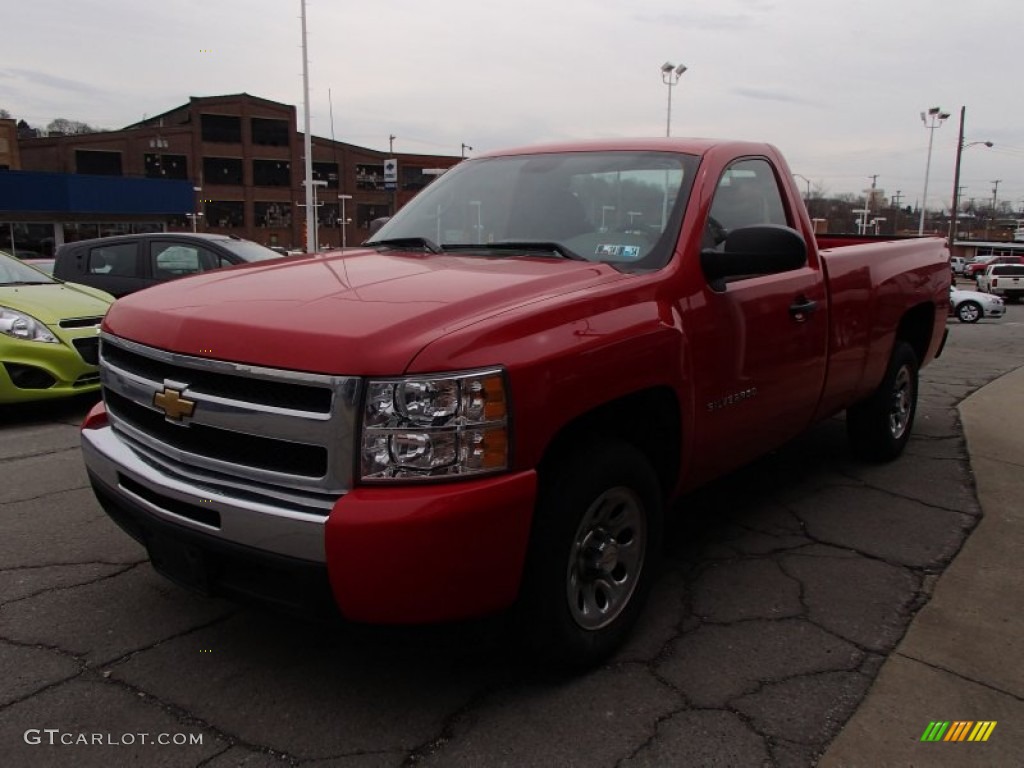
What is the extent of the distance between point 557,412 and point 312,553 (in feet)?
2.62

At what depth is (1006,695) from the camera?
2693 millimetres

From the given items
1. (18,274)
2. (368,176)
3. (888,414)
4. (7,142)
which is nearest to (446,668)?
(888,414)

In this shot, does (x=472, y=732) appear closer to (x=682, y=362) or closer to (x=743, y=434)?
(x=682, y=362)

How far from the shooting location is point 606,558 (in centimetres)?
272

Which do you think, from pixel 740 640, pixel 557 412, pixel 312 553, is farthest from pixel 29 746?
pixel 740 640

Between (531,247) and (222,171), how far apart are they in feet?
266

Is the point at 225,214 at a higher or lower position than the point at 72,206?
higher

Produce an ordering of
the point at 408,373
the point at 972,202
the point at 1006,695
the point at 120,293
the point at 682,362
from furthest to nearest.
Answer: the point at 972,202 < the point at 120,293 < the point at 682,362 < the point at 1006,695 < the point at 408,373

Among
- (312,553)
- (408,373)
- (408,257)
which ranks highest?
(408,257)

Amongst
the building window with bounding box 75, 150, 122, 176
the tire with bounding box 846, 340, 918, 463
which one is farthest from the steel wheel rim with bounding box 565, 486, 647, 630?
the building window with bounding box 75, 150, 122, 176

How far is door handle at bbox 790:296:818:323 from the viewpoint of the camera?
12.1 feet

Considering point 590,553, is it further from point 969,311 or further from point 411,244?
point 969,311

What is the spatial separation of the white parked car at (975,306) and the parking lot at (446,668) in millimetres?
23610

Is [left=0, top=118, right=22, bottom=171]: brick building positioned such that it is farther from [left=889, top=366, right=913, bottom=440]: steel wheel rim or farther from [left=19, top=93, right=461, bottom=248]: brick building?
[left=889, top=366, right=913, bottom=440]: steel wheel rim
